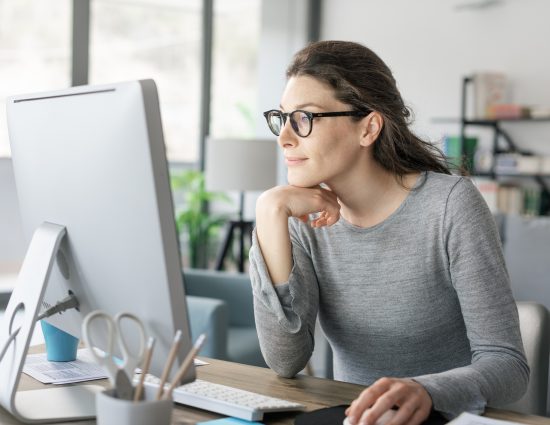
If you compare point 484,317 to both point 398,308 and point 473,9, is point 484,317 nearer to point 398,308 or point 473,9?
point 398,308

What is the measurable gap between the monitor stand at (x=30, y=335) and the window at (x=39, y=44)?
4.33 meters

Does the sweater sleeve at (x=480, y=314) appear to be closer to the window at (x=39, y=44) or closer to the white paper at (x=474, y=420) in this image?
the white paper at (x=474, y=420)

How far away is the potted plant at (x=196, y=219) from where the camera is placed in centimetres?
604

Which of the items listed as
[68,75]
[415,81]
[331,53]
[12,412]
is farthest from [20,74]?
[12,412]

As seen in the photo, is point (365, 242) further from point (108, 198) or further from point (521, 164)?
point (521, 164)

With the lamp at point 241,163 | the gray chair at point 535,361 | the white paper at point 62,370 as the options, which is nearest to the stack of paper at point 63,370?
the white paper at point 62,370

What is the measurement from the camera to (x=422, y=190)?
5.35 ft

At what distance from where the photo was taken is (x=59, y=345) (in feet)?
5.05

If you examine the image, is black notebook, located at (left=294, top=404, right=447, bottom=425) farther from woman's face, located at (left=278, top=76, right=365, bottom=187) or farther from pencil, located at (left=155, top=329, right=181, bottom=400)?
woman's face, located at (left=278, top=76, right=365, bottom=187)

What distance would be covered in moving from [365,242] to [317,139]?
9.2 inches

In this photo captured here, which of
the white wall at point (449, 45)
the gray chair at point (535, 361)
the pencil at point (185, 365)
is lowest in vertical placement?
the gray chair at point (535, 361)

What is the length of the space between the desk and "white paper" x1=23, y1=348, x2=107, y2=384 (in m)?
0.03

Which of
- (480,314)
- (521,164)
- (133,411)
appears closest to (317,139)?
(480,314)

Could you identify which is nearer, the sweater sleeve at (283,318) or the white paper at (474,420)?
the white paper at (474,420)
